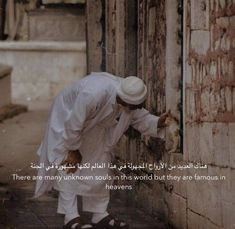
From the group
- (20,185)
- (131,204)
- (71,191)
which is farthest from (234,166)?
(20,185)

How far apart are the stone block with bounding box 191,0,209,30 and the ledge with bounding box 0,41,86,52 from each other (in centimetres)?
1214

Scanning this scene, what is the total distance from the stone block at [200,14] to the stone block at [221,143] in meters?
0.75

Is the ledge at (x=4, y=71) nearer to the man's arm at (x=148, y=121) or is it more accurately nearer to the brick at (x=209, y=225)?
the man's arm at (x=148, y=121)

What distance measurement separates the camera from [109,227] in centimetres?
696

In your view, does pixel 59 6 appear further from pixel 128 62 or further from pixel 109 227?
pixel 109 227

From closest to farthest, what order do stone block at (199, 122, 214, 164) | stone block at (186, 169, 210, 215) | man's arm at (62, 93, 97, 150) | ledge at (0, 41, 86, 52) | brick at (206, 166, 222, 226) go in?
1. brick at (206, 166, 222, 226)
2. stone block at (199, 122, 214, 164)
3. stone block at (186, 169, 210, 215)
4. man's arm at (62, 93, 97, 150)
5. ledge at (0, 41, 86, 52)

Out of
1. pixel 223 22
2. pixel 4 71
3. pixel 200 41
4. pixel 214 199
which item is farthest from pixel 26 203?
pixel 4 71

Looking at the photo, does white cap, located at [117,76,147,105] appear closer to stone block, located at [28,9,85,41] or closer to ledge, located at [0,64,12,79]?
ledge, located at [0,64,12,79]

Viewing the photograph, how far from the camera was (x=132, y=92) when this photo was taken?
637 cm

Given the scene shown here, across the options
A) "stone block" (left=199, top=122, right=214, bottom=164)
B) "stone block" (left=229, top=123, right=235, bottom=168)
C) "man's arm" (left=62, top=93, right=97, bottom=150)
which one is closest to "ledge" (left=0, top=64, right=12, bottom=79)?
"man's arm" (left=62, top=93, right=97, bottom=150)

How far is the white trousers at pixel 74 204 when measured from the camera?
6.82 metres

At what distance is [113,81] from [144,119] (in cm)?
46

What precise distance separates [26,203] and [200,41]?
266 cm

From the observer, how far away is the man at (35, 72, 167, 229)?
6441mm
